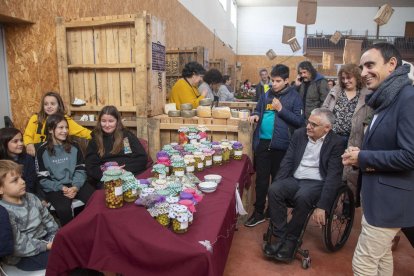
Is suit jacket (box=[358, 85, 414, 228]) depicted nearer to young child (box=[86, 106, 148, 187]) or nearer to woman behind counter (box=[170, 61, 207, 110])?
young child (box=[86, 106, 148, 187])

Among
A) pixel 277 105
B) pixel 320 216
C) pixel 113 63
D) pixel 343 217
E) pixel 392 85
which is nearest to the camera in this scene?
pixel 392 85

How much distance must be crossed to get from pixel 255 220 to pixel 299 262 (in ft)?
2.70

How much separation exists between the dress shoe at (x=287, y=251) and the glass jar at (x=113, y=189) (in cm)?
164

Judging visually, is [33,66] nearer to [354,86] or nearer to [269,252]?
[269,252]

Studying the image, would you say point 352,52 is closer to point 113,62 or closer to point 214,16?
point 113,62

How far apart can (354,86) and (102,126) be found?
2655 mm

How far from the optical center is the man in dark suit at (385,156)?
176 centimetres

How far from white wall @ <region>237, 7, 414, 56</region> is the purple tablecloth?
1885 centimetres

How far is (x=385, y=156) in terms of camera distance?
179cm

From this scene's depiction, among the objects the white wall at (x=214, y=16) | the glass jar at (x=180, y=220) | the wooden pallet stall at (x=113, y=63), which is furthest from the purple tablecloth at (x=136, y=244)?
the white wall at (x=214, y=16)

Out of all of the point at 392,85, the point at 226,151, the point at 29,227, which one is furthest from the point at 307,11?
the point at 29,227

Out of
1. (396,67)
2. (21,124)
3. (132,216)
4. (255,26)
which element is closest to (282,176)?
(396,67)

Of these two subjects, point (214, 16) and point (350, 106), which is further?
point (214, 16)

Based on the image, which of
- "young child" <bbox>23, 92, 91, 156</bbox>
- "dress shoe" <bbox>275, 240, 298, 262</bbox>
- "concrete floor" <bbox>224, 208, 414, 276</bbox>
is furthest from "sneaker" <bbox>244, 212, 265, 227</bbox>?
"young child" <bbox>23, 92, 91, 156</bbox>
